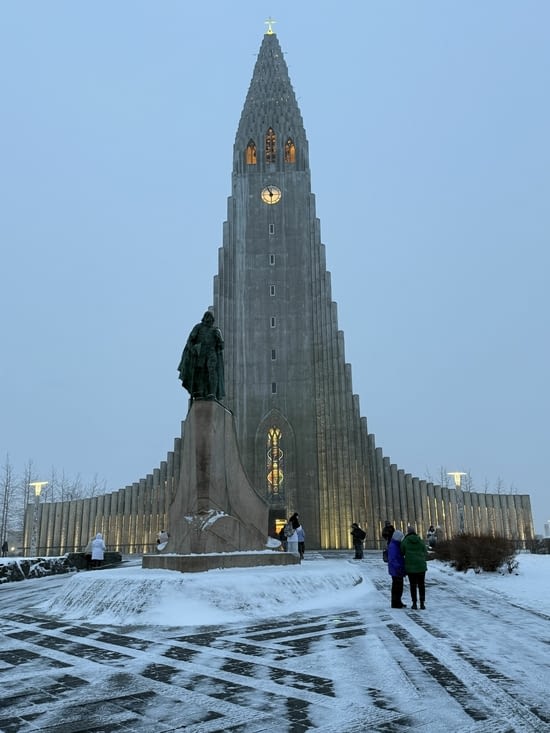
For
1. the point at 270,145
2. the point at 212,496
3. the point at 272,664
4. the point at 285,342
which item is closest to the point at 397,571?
the point at 212,496

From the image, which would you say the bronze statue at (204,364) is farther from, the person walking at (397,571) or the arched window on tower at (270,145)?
the arched window on tower at (270,145)

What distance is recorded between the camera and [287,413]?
133 ft

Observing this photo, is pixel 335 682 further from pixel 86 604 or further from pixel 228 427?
pixel 228 427

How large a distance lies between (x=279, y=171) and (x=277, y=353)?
48.3 feet

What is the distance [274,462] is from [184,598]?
99.1 ft

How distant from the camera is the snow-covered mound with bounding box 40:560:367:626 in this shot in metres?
9.66

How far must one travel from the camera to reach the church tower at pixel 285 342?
128ft

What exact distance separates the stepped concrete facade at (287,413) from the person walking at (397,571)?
2756cm

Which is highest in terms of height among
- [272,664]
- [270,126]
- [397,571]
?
[270,126]

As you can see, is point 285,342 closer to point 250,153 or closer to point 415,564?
point 250,153

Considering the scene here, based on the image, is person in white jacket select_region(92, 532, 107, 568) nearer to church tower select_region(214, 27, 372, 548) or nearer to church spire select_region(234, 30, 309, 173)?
church tower select_region(214, 27, 372, 548)

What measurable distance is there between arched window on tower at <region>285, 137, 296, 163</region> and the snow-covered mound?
4036cm

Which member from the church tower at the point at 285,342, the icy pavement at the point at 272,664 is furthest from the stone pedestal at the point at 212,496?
the church tower at the point at 285,342

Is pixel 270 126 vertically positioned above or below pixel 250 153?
above
